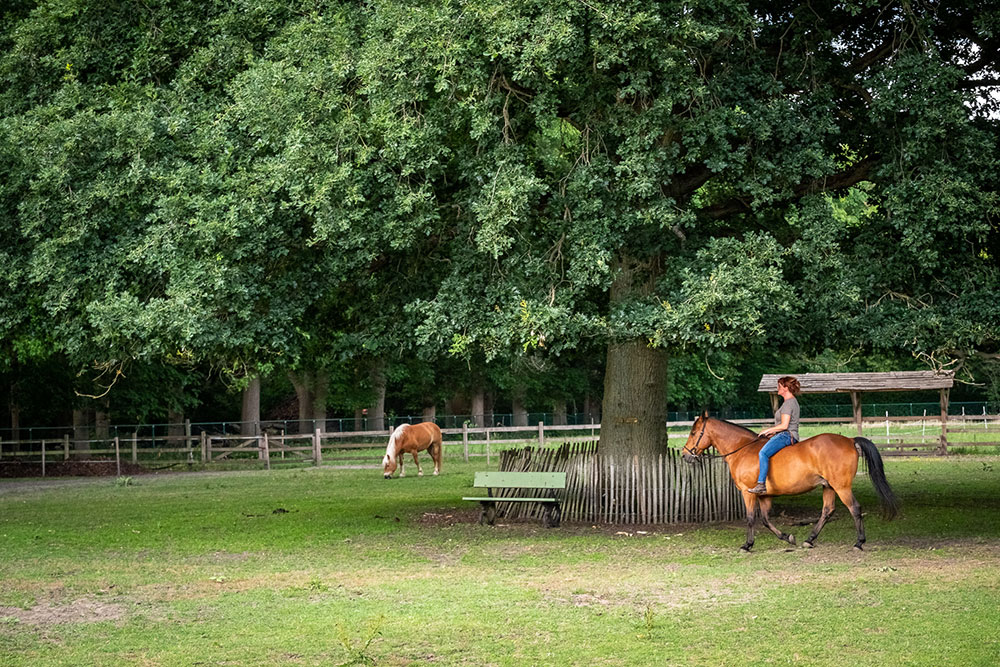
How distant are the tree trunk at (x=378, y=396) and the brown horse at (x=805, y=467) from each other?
106ft

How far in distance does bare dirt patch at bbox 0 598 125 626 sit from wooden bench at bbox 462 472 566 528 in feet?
23.3

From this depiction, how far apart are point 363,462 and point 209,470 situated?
5.06 metres

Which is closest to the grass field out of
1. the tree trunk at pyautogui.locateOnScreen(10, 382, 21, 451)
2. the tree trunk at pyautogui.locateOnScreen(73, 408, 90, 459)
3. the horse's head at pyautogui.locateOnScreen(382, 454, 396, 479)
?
the horse's head at pyautogui.locateOnScreen(382, 454, 396, 479)

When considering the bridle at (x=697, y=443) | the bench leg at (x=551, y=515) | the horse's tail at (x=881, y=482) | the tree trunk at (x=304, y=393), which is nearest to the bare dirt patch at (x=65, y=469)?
the tree trunk at (x=304, y=393)

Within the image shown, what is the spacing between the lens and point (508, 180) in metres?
16.1

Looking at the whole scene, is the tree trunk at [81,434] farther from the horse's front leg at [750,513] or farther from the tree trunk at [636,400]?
the horse's front leg at [750,513]

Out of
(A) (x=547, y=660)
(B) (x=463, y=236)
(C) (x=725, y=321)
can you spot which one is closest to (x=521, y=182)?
(B) (x=463, y=236)

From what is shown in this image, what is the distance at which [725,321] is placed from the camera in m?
15.1

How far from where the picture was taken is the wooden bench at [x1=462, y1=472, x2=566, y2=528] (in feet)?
59.2

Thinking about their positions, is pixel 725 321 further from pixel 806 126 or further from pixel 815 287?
A: pixel 806 126

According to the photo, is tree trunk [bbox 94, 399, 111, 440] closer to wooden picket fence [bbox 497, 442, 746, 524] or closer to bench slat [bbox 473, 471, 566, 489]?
bench slat [bbox 473, 471, 566, 489]

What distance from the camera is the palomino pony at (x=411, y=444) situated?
30.6m

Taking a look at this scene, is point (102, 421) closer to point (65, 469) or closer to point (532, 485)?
point (65, 469)

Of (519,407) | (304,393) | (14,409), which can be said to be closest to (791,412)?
(14,409)
